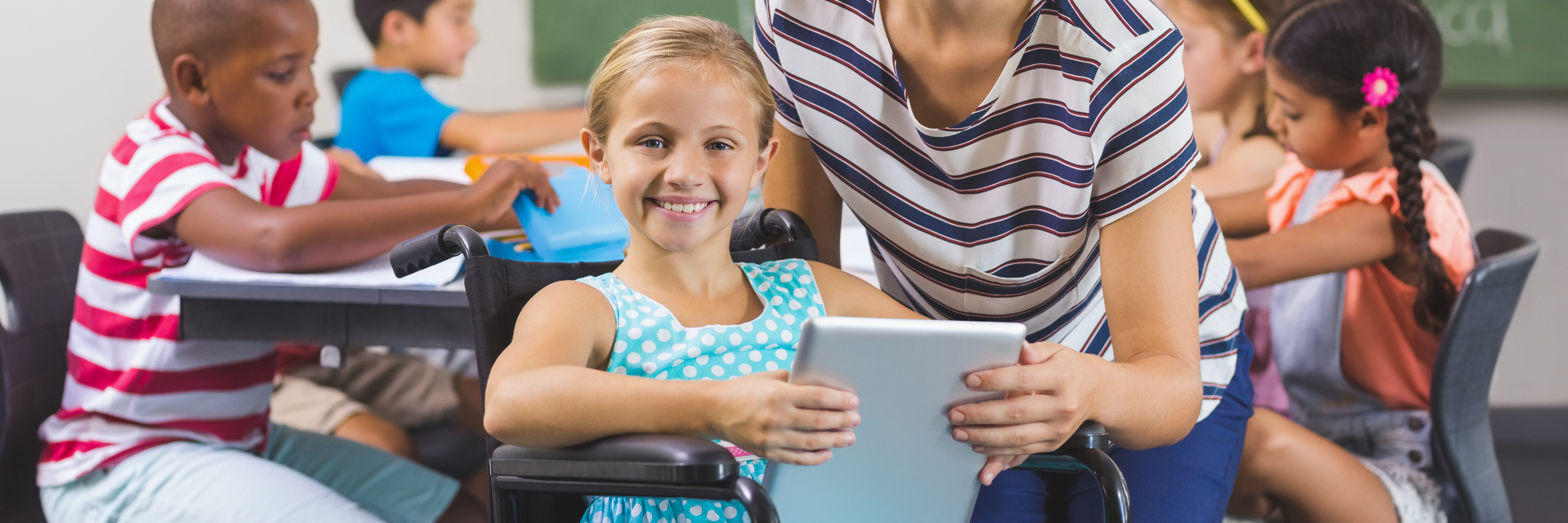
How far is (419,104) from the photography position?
2508 mm

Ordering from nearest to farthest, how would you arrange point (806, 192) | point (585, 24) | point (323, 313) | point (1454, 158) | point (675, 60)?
point (675, 60), point (806, 192), point (323, 313), point (1454, 158), point (585, 24)

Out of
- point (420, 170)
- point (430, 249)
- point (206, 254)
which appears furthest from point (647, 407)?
point (420, 170)

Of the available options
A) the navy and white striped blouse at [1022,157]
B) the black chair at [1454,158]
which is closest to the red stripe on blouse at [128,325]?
the navy and white striped blouse at [1022,157]

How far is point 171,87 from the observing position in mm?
1433

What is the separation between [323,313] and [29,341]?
501mm

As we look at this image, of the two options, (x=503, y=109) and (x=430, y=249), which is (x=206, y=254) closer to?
(x=430, y=249)

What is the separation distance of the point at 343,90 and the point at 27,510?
64.3 inches

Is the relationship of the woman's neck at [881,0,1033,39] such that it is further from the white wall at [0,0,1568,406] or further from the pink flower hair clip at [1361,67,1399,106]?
the white wall at [0,0,1568,406]

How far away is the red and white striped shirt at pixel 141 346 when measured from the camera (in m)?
1.33

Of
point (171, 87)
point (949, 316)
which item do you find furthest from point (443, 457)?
point (949, 316)

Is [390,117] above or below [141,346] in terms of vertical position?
above

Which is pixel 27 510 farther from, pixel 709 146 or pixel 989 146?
pixel 989 146

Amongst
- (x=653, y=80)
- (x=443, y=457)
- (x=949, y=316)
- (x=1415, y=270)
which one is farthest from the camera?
(x=443, y=457)

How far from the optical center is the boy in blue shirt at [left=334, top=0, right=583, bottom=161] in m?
2.48
